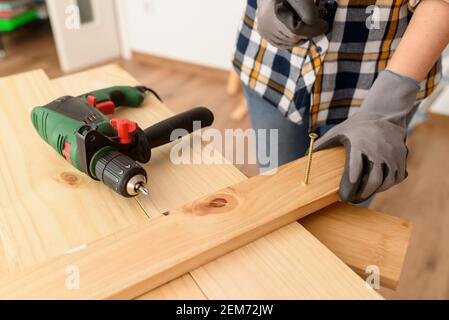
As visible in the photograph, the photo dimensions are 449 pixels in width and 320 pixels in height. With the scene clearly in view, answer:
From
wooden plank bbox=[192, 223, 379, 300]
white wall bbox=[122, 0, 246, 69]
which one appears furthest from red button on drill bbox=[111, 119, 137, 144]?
white wall bbox=[122, 0, 246, 69]

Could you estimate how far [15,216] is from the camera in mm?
621

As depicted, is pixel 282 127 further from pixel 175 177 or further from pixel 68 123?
pixel 68 123

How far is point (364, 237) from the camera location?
635 mm

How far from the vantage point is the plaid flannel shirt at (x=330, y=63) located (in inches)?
31.0

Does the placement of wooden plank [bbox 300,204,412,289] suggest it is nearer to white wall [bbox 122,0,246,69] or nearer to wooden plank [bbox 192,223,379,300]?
wooden plank [bbox 192,223,379,300]

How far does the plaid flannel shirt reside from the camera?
0.79 metres

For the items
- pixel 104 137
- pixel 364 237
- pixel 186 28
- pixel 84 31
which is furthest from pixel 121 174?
pixel 84 31

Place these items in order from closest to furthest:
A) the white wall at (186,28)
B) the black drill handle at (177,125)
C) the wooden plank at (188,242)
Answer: the wooden plank at (188,242)
the black drill handle at (177,125)
the white wall at (186,28)

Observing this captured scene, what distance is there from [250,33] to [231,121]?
147 centimetres

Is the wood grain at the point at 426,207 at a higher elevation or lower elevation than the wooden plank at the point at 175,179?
lower

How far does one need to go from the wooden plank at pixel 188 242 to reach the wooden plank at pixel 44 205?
0.05m

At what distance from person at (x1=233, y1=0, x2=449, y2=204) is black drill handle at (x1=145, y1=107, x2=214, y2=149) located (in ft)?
0.65

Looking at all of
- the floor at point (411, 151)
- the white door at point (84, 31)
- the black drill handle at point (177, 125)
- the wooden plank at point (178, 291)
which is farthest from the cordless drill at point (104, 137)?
the white door at point (84, 31)

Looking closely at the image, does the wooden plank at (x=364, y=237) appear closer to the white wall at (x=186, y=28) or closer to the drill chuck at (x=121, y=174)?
the drill chuck at (x=121, y=174)
